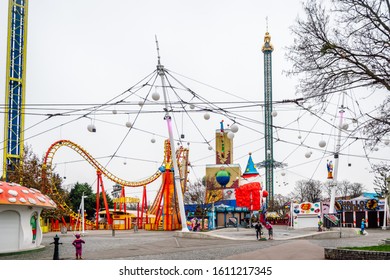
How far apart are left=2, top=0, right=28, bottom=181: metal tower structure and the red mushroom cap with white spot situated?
115 ft

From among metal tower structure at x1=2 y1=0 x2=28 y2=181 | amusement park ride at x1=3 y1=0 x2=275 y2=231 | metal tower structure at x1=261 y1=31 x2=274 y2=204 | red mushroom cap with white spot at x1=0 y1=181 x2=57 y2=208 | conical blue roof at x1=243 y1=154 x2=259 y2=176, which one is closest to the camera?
red mushroom cap with white spot at x1=0 y1=181 x2=57 y2=208

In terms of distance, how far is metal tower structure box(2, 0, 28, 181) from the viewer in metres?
53.4

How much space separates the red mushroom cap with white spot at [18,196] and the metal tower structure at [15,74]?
35072mm

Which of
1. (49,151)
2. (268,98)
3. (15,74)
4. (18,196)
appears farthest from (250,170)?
(268,98)

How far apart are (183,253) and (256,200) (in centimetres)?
3297

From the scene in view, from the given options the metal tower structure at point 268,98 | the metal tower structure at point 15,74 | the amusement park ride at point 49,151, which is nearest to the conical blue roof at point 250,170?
the amusement park ride at point 49,151

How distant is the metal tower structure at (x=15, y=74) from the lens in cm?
5336

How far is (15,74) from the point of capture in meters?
54.7

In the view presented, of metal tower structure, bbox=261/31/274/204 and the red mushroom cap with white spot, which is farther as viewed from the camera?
metal tower structure, bbox=261/31/274/204

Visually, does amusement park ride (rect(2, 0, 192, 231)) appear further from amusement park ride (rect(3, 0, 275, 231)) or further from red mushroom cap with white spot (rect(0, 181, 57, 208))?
red mushroom cap with white spot (rect(0, 181, 57, 208))

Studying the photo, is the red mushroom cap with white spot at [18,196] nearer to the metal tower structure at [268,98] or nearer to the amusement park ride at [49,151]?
the amusement park ride at [49,151]

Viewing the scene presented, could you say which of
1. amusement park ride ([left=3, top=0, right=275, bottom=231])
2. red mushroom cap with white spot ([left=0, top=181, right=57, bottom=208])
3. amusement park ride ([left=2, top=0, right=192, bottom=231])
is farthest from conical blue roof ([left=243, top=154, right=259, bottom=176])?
red mushroom cap with white spot ([left=0, top=181, right=57, bottom=208])

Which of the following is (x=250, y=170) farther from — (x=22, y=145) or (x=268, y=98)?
(x=268, y=98)
